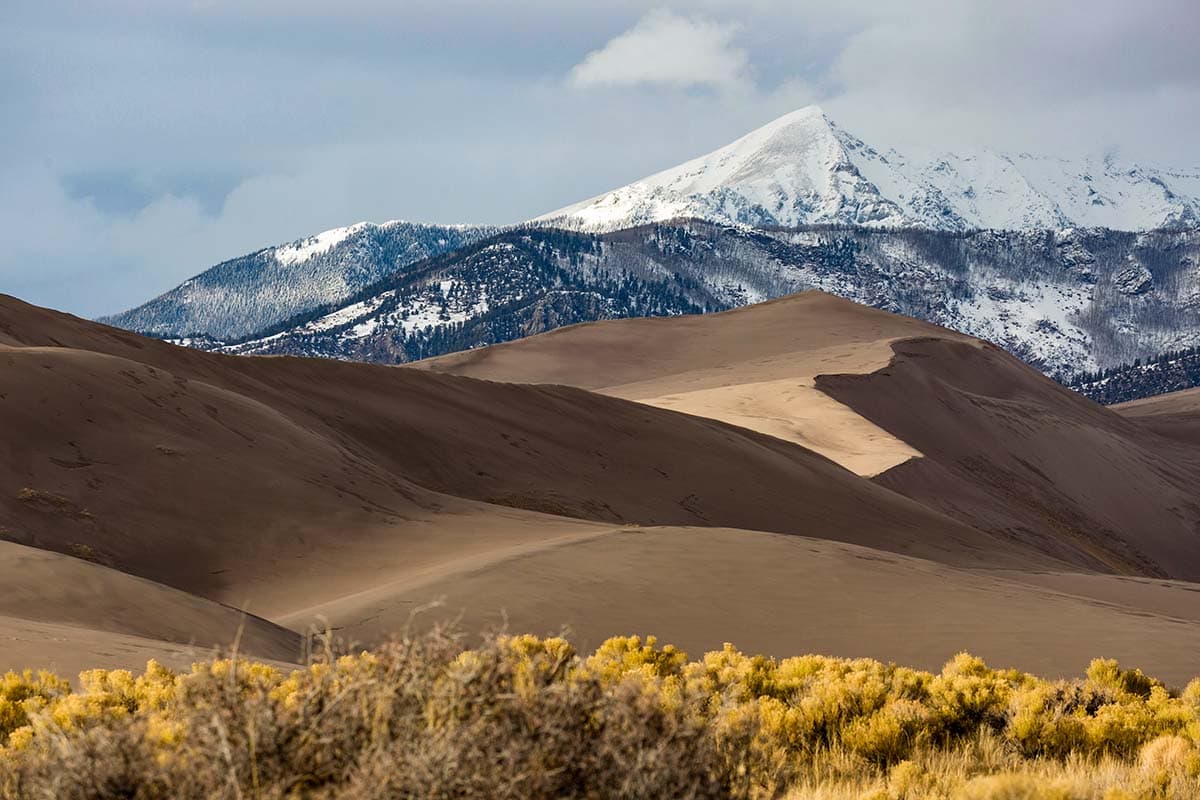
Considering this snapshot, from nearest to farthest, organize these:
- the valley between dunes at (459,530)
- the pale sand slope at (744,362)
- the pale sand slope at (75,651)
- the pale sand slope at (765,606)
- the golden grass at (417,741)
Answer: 1. the golden grass at (417,741)
2. the pale sand slope at (75,651)
3. the valley between dunes at (459,530)
4. the pale sand slope at (765,606)
5. the pale sand slope at (744,362)

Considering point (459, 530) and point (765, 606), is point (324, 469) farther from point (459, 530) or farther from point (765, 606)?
point (765, 606)

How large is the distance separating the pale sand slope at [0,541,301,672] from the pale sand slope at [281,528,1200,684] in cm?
142

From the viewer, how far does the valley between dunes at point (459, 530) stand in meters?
15.5

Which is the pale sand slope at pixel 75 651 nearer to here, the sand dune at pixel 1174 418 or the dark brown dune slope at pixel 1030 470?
the dark brown dune slope at pixel 1030 470

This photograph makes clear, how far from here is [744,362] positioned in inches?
3214

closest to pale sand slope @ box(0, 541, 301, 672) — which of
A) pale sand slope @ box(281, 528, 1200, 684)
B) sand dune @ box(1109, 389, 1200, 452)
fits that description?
pale sand slope @ box(281, 528, 1200, 684)

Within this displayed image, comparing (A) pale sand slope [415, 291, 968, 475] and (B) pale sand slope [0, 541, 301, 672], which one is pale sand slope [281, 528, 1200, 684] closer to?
(B) pale sand slope [0, 541, 301, 672]

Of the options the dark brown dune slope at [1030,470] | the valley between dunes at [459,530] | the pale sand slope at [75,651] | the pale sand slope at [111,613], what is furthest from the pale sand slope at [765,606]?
the dark brown dune slope at [1030,470]

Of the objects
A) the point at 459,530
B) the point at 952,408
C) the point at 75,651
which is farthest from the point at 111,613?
the point at 952,408

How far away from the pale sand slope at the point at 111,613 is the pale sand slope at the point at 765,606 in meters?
1.42

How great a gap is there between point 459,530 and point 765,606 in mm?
6352

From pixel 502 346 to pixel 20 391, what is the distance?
72.5 m

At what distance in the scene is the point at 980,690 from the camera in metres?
9.89

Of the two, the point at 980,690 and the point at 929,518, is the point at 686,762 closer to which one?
the point at 980,690
